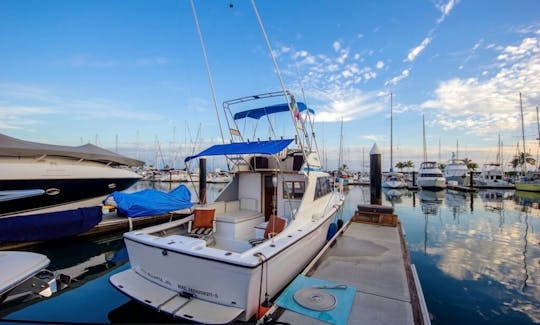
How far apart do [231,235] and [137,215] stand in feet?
21.2

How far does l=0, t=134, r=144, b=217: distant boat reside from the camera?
855 centimetres

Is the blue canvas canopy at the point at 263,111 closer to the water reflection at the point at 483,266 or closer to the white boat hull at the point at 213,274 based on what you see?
the white boat hull at the point at 213,274

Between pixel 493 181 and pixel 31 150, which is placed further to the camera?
pixel 493 181

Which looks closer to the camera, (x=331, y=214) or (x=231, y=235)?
(x=231, y=235)

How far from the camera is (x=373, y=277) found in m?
4.54

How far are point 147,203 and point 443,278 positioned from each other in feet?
34.7

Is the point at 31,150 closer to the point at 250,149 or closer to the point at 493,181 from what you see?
the point at 250,149

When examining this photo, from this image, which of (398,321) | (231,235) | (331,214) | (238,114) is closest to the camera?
(398,321)

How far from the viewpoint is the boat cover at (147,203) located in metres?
10.2

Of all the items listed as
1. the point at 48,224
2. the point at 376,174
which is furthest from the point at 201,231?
the point at 376,174

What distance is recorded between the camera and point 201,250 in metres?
3.48

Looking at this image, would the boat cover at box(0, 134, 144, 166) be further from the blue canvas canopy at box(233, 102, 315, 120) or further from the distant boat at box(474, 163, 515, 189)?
the distant boat at box(474, 163, 515, 189)

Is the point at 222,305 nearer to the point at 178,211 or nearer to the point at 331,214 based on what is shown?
the point at 331,214

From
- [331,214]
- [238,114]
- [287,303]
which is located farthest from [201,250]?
[238,114]
